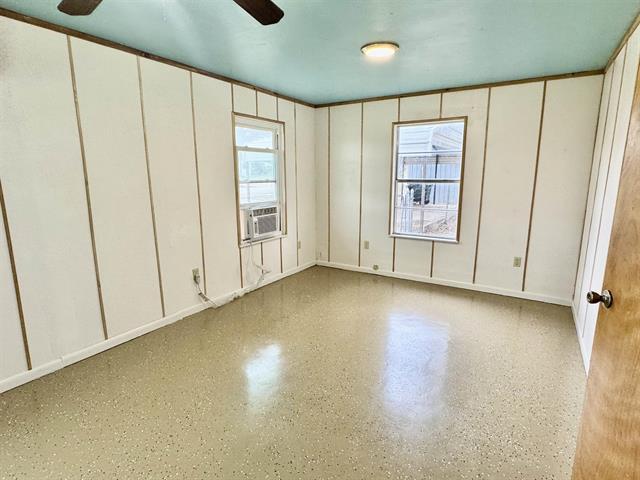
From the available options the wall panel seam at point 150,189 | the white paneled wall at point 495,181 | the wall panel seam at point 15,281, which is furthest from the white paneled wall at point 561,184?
the wall panel seam at point 15,281

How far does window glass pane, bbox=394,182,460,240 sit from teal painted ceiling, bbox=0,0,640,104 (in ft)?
4.33

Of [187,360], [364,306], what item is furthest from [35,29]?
[364,306]

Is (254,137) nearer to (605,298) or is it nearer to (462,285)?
(462,285)

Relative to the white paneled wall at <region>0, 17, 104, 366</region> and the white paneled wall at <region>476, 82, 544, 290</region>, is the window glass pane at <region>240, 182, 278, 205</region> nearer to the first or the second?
the white paneled wall at <region>0, 17, 104, 366</region>

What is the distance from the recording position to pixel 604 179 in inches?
106

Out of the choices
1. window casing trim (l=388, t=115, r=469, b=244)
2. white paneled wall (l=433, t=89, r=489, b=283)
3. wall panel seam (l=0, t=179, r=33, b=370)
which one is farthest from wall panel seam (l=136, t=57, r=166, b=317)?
white paneled wall (l=433, t=89, r=489, b=283)

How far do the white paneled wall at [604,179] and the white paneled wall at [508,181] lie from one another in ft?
1.85

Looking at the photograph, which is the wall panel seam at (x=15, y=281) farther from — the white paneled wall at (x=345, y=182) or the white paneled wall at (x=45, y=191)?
the white paneled wall at (x=345, y=182)

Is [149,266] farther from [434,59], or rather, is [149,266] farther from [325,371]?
[434,59]

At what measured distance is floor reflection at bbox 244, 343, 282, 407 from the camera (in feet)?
7.17

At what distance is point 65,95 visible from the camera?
7.76ft

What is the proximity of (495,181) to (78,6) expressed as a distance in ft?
12.7

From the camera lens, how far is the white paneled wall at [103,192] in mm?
2213

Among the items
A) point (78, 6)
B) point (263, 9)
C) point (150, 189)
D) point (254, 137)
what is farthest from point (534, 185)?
point (78, 6)
